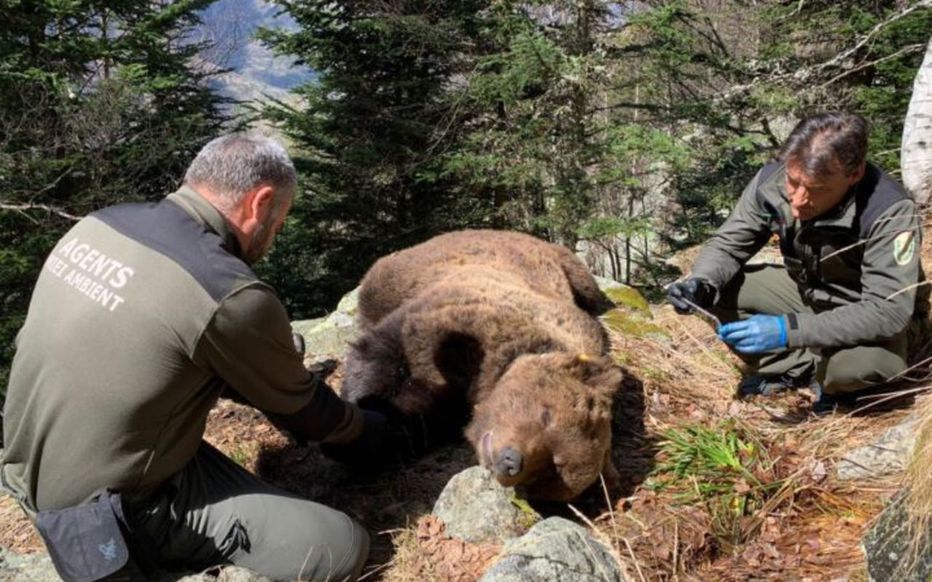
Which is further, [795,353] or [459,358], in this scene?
[795,353]

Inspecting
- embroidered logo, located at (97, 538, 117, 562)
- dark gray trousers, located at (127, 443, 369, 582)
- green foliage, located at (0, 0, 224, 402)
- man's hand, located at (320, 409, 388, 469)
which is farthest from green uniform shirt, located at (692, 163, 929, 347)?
green foliage, located at (0, 0, 224, 402)

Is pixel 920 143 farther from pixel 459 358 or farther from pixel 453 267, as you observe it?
pixel 459 358

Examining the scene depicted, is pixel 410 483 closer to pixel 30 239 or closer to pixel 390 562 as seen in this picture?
pixel 390 562

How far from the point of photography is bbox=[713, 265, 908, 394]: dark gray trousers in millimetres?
3570

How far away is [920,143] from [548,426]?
11.7 ft

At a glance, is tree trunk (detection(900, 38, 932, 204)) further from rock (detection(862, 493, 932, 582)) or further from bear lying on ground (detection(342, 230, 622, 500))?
rock (detection(862, 493, 932, 582))

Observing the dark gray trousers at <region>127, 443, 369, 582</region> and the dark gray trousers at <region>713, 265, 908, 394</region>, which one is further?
the dark gray trousers at <region>713, 265, 908, 394</region>

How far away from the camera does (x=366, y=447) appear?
3.40m

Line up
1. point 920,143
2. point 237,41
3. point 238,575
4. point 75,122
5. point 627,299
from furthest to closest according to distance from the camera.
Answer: point 237,41
point 75,122
point 627,299
point 920,143
point 238,575

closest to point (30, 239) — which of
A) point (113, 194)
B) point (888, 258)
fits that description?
point (113, 194)

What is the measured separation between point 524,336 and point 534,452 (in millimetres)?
893

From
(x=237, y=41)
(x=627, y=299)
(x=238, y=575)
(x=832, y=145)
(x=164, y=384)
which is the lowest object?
(x=627, y=299)

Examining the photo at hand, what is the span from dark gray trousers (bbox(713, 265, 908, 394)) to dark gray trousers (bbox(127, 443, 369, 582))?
2.42 m

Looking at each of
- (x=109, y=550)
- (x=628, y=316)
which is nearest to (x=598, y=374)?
(x=109, y=550)
